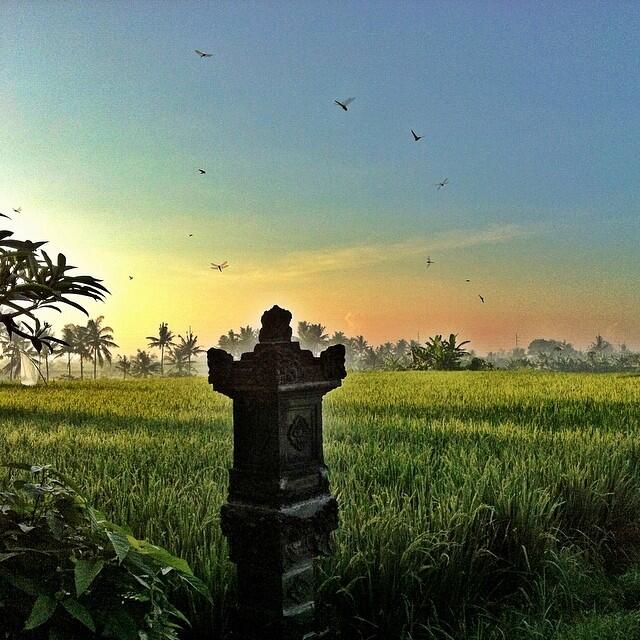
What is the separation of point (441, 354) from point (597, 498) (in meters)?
16.5

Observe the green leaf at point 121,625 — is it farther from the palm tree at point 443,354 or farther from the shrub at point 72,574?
the palm tree at point 443,354

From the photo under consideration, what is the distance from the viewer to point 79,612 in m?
1.53

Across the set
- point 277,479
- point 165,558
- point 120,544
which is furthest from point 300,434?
point 120,544

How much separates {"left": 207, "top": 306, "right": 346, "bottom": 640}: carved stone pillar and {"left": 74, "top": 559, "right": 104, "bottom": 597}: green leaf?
0.72 m

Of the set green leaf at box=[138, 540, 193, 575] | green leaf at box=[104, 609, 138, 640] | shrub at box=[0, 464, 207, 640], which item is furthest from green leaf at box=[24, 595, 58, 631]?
green leaf at box=[138, 540, 193, 575]

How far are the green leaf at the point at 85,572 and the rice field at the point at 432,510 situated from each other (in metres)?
1.06

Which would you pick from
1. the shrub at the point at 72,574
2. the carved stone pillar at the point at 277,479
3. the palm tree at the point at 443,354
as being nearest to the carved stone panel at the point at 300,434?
the carved stone pillar at the point at 277,479

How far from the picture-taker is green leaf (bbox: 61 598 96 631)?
1.51 m

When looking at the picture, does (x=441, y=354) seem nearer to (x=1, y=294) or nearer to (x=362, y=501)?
(x=362, y=501)

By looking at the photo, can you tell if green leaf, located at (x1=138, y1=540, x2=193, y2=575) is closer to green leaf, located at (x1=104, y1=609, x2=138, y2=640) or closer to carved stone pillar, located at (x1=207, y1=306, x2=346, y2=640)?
green leaf, located at (x1=104, y1=609, x2=138, y2=640)

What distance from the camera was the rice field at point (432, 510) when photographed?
2.80 metres

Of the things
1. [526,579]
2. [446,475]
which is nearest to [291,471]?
[526,579]

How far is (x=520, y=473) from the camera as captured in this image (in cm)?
415

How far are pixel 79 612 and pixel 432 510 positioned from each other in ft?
6.69
